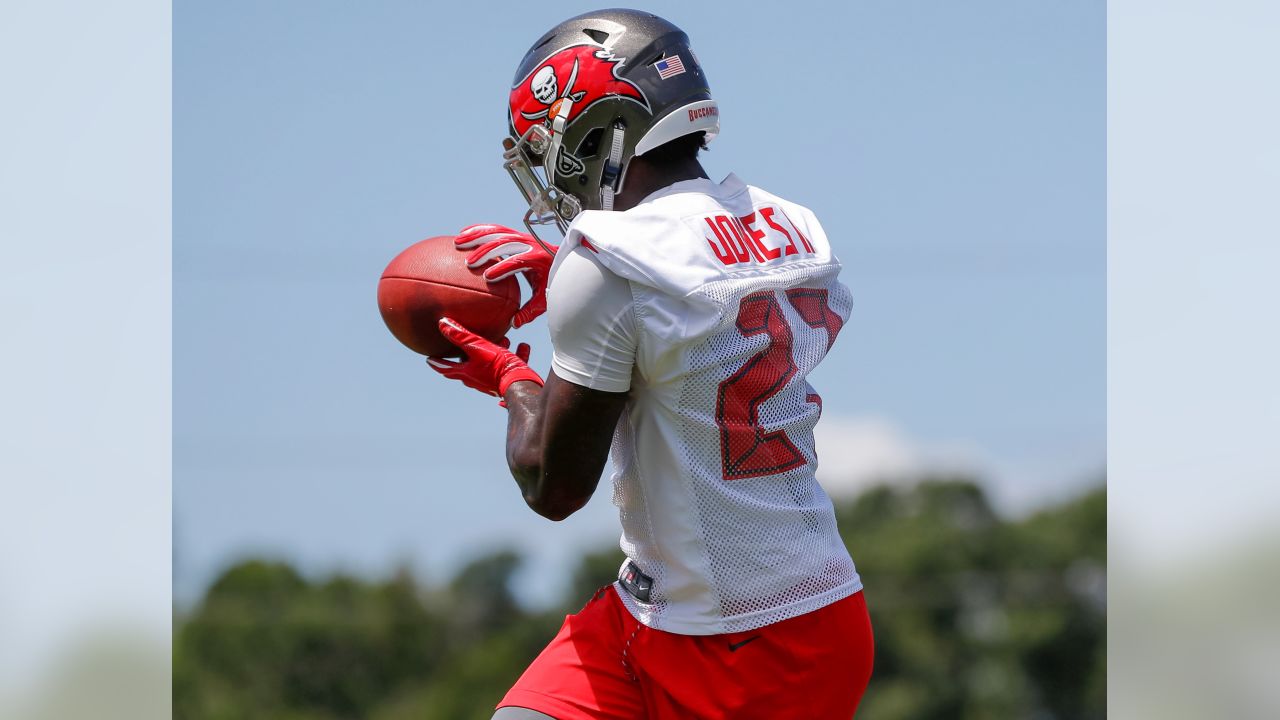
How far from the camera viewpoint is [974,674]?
30.1m

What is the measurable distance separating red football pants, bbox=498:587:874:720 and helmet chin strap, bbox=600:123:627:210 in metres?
0.97

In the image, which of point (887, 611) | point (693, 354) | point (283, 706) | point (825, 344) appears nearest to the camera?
point (693, 354)

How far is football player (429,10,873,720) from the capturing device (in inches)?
125

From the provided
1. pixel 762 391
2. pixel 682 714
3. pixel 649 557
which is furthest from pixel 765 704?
pixel 762 391

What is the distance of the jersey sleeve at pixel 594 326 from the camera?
3137 millimetres

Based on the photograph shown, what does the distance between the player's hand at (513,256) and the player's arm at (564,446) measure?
54cm

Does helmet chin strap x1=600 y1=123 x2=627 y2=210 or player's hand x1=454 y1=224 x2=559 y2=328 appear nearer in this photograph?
helmet chin strap x1=600 y1=123 x2=627 y2=210

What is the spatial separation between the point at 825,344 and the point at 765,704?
33.9 inches

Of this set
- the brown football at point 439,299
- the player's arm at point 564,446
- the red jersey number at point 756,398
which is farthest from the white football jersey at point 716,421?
the brown football at point 439,299

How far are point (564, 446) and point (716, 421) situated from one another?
346 mm

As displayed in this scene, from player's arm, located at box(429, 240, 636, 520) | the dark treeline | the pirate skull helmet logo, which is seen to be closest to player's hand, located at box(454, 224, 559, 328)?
the pirate skull helmet logo

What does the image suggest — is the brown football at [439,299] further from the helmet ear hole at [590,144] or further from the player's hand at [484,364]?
the helmet ear hole at [590,144]

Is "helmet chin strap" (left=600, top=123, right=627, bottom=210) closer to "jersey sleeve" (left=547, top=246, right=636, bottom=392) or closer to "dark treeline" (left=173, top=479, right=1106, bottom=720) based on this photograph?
"jersey sleeve" (left=547, top=246, right=636, bottom=392)
